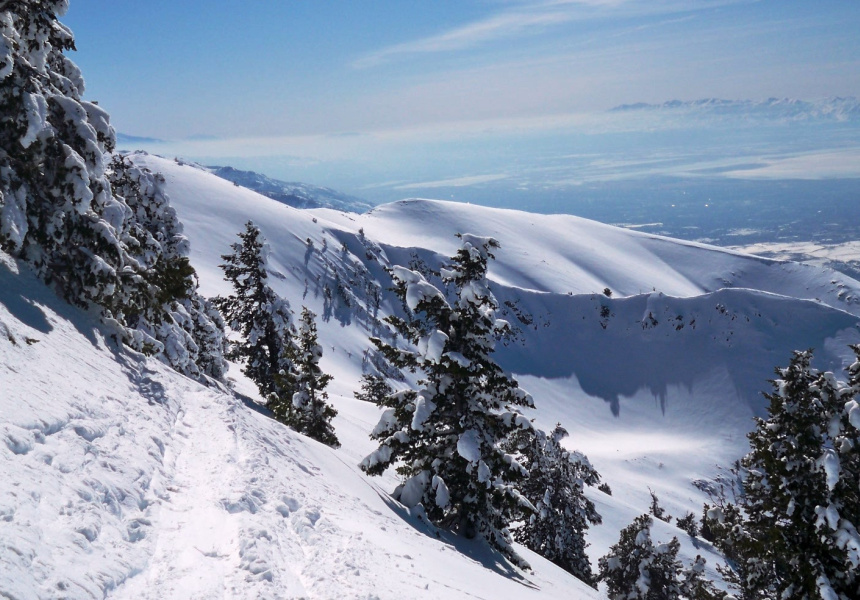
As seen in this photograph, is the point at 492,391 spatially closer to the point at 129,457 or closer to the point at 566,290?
the point at 129,457

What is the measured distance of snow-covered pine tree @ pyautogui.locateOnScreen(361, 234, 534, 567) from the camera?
52.1 ft

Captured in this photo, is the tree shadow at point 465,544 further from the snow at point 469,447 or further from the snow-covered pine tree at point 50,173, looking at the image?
the snow-covered pine tree at point 50,173

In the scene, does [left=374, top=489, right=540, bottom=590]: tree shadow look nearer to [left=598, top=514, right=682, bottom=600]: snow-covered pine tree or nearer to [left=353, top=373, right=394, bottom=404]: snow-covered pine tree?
[left=353, top=373, right=394, bottom=404]: snow-covered pine tree

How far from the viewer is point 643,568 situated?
24.9 metres

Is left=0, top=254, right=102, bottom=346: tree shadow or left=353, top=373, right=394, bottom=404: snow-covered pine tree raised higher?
left=0, top=254, right=102, bottom=346: tree shadow

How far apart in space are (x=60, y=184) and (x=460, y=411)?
11.9 meters

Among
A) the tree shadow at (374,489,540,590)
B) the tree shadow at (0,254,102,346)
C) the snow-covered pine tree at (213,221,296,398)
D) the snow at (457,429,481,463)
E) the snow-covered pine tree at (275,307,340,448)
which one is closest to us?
the tree shadow at (0,254,102,346)

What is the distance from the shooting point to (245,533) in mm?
8414

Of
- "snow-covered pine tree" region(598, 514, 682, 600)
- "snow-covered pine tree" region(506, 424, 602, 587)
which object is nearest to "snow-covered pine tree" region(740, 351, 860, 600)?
"snow-covered pine tree" region(598, 514, 682, 600)

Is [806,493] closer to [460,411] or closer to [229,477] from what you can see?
[460,411]

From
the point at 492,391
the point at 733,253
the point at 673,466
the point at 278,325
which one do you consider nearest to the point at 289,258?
the point at 673,466

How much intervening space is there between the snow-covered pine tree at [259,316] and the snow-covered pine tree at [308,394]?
137 centimetres

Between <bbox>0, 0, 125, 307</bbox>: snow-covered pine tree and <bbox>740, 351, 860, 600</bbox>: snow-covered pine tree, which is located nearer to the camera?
<bbox>0, 0, 125, 307</bbox>: snow-covered pine tree

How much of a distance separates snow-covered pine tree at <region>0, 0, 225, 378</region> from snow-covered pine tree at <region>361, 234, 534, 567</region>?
7.30 metres
